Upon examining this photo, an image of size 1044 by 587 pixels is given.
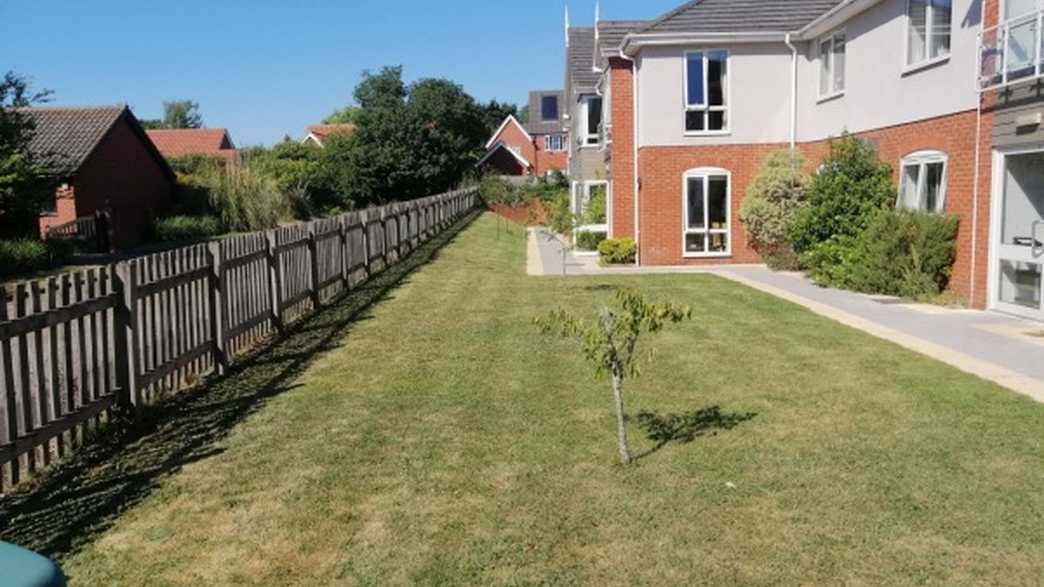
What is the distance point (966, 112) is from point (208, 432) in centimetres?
1185

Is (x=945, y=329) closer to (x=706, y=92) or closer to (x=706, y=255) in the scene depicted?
(x=706, y=255)

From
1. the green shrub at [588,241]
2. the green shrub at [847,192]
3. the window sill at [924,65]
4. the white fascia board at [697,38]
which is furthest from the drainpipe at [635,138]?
the window sill at [924,65]

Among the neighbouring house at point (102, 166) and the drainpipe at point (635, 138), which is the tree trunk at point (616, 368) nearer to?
the drainpipe at point (635, 138)

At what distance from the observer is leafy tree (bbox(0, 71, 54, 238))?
27.7m

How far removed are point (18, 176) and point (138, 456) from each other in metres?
25.0

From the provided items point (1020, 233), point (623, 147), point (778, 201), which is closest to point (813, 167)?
point (778, 201)

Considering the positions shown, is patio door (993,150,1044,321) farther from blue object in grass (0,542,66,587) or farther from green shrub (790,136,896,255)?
blue object in grass (0,542,66,587)

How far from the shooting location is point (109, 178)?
3678 centimetres

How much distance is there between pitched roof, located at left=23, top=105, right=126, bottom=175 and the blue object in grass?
34992 millimetres

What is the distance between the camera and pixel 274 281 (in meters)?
11.1

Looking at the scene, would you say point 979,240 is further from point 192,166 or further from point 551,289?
point 192,166

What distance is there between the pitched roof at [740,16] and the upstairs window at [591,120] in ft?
26.7

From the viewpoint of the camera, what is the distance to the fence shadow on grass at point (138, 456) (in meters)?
5.07

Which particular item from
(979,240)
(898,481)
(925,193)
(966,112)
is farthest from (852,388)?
(925,193)
